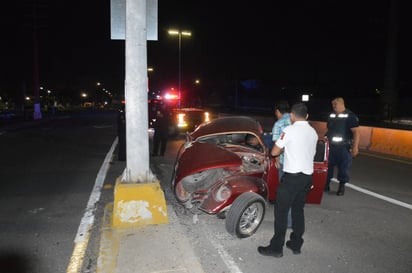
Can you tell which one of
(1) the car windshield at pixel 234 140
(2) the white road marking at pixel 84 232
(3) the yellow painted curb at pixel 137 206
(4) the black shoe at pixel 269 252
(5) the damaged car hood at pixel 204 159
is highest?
(1) the car windshield at pixel 234 140

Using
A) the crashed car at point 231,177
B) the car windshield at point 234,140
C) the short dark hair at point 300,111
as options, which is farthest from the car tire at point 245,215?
the short dark hair at point 300,111

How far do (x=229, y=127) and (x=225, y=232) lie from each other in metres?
1.73

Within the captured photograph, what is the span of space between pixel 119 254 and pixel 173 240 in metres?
0.66

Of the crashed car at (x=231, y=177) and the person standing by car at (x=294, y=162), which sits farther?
the crashed car at (x=231, y=177)

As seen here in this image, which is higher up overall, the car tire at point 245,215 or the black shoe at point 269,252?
the car tire at point 245,215

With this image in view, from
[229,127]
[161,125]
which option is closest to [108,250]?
[229,127]

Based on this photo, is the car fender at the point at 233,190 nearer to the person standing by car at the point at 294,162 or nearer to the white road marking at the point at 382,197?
the person standing by car at the point at 294,162

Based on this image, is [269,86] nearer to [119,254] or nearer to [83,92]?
[119,254]

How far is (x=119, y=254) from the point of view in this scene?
3.93 metres

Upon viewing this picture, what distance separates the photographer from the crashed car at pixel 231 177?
496 cm

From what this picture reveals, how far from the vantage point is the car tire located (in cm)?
480

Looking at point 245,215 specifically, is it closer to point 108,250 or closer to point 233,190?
point 233,190

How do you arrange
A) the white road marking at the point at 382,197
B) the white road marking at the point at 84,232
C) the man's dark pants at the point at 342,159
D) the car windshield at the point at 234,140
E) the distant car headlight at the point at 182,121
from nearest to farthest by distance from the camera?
the white road marking at the point at 84,232, the car windshield at the point at 234,140, the white road marking at the point at 382,197, the man's dark pants at the point at 342,159, the distant car headlight at the point at 182,121

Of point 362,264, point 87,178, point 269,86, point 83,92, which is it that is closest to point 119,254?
point 362,264
